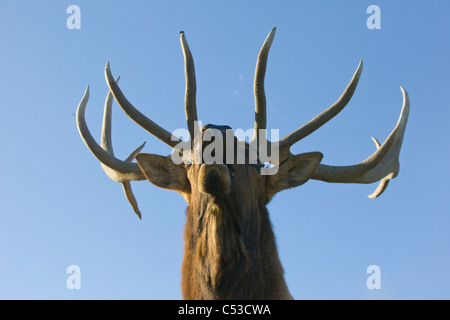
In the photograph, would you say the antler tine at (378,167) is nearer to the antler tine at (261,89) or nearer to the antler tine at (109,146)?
the antler tine at (261,89)

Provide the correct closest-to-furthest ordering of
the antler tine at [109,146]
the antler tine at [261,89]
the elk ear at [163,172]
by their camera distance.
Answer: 1. the elk ear at [163,172]
2. the antler tine at [261,89]
3. the antler tine at [109,146]

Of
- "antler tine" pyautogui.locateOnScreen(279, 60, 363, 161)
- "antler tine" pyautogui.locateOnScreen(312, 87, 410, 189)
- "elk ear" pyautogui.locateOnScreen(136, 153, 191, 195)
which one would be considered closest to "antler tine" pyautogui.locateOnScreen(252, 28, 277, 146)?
"antler tine" pyautogui.locateOnScreen(279, 60, 363, 161)

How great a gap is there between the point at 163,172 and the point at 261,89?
139cm

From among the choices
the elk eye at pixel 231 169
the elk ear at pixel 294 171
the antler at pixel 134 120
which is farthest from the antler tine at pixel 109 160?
the elk eye at pixel 231 169

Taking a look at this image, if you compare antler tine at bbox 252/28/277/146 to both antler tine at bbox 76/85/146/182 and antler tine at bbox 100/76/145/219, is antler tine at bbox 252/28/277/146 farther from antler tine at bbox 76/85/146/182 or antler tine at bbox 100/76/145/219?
antler tine at bbox 100/76/145/219

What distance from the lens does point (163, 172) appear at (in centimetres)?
580

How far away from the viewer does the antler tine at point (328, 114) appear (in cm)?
608

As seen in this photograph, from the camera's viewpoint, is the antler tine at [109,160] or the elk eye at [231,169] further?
the antler tine at [109,160]

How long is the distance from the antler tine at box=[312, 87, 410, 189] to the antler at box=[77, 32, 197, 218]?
1.60 meters

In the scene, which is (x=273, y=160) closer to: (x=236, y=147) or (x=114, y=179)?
(x=236, y=147)

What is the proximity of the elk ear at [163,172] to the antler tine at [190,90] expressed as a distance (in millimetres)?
369

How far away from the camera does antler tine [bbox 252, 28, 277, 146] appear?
620cm

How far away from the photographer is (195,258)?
5066 millimetres
